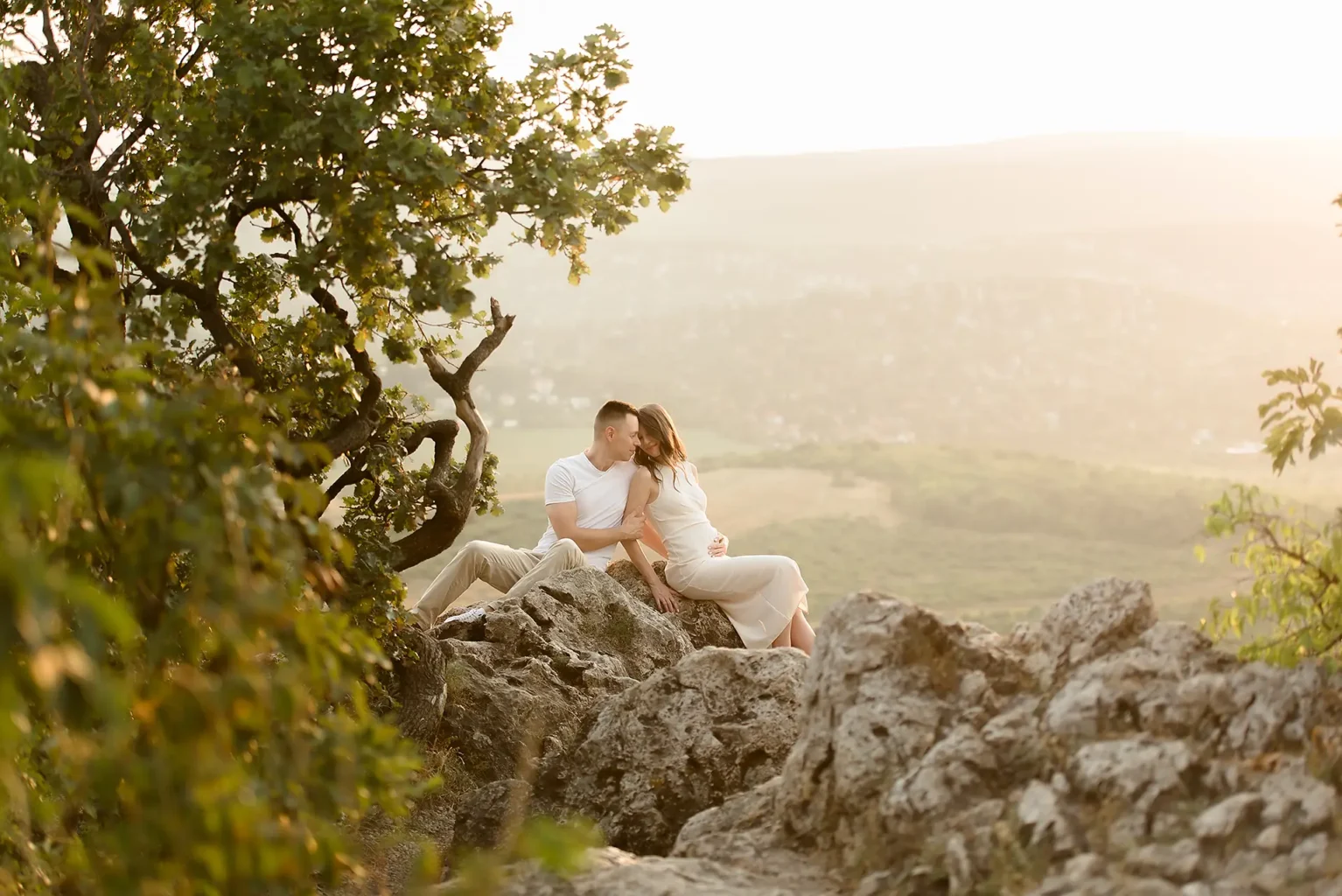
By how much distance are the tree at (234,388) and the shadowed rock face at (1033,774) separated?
1937mm

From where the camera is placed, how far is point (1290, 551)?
5.45 metres

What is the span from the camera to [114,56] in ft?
34.5

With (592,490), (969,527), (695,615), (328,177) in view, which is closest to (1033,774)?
(328,177)

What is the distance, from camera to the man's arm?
12109mm

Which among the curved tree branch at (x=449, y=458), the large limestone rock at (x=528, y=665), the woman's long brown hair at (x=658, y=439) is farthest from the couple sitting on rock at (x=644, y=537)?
the curved tree branch at (x=449, y=458)

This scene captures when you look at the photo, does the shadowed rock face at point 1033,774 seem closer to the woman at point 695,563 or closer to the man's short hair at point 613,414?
the woman at point 695,563

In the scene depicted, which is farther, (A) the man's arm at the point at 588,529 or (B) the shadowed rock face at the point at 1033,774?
(A) the man's arm at the point at 588,529

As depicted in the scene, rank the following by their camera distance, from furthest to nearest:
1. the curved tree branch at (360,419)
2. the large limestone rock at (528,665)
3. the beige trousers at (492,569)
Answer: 1. the beige trousers at (492,569)
2. the large limestone rock at (528,665)
3. the curved tree branch at (360,419)

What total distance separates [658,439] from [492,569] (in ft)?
7.02

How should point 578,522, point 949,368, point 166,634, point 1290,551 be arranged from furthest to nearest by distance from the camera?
point 949,368 < point 578,522 < point 1290,551 < point 166,634

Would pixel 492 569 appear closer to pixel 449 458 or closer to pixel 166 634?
pixel 449 458

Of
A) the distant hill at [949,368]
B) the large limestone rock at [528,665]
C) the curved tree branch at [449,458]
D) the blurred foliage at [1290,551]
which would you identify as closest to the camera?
the blurred foliage at [1290,551]

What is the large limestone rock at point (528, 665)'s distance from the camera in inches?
410

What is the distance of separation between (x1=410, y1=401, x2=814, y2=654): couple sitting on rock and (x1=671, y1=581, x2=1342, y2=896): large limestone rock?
569 cm
